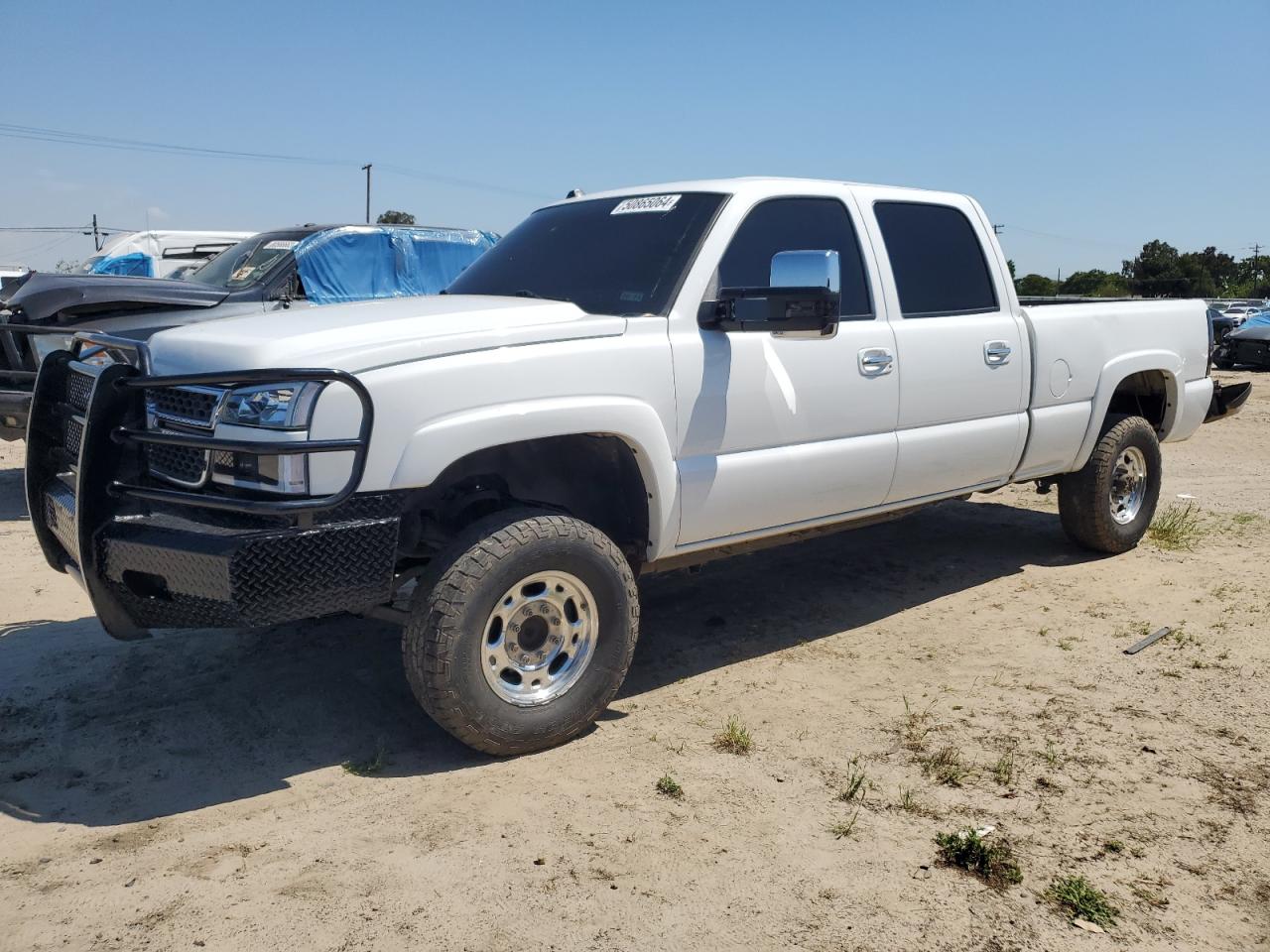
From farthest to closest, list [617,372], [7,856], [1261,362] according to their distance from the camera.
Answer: [1261,362]
[617,372]
[7,856]

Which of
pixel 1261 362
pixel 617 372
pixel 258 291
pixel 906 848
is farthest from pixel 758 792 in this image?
pixel 1261 362

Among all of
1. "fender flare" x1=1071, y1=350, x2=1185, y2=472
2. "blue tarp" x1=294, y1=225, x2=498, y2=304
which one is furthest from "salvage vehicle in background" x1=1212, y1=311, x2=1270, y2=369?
"blue tarp" x1=294, y1=225, x2=498, y2=304

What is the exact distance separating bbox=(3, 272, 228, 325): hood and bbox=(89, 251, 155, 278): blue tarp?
564 cm

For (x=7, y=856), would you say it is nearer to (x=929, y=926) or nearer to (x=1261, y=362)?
(x=929, y=926)

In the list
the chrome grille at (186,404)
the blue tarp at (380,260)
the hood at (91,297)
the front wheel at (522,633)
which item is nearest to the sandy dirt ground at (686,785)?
the front wheel at (522,633)

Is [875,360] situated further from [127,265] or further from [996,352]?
[127,265]

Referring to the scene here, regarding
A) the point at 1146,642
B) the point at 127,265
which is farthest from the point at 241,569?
the point at 127,265

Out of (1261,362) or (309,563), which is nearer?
(309,563)

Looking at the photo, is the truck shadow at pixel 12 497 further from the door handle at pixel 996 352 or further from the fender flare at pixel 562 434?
the door handle at pixel 996 352

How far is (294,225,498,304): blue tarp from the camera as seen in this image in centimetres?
909

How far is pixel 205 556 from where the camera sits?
10.0 feet

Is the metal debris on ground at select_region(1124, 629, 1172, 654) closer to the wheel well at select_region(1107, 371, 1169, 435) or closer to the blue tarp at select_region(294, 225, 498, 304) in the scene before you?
the wheel well at select_region(1107, 371, 1169, 435)

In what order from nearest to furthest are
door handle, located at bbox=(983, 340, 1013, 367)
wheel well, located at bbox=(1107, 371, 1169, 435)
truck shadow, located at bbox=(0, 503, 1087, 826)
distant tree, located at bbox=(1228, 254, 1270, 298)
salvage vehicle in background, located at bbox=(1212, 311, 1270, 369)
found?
truck shadow, located at bbox=(0, 503, 1087, 826), door handle, located at bbox=(983, 340, 1013, 367), wheel well, located at bbox=(1107, 371, 1169, 435), salvage vehicle in background, located at bbox=(1212, 311, 1270, 369), distant tree, located at bbox=(1228, 254, 1270, 298)

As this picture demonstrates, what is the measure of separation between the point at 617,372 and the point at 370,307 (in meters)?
0.98
